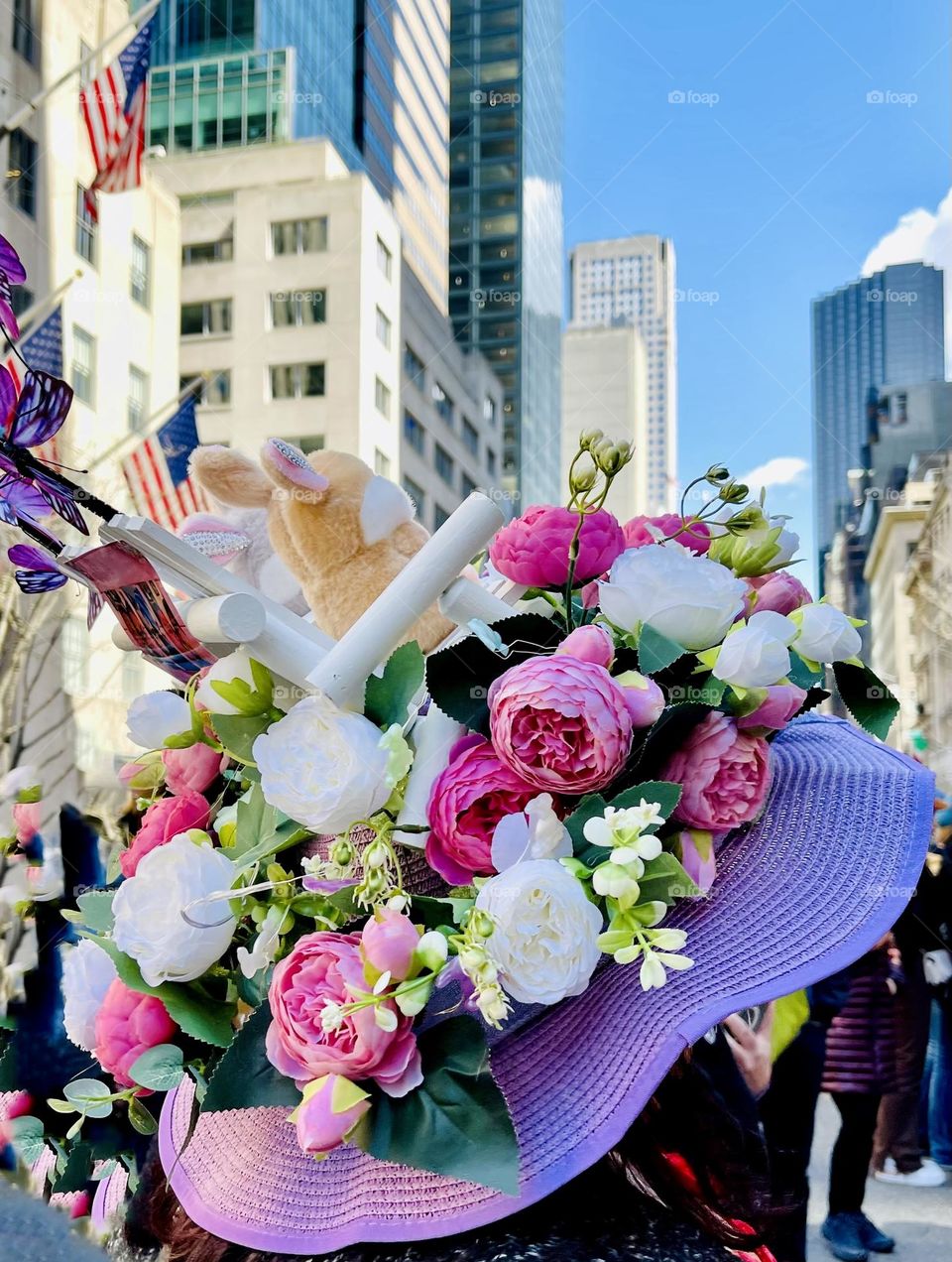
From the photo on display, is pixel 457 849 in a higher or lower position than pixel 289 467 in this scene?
lower

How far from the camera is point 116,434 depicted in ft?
48.7

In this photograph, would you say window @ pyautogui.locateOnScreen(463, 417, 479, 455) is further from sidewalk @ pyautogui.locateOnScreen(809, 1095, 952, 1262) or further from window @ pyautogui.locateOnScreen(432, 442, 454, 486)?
sidewalk @ pyautogui.locateOnScreen(809, 1095, 952, 1262)

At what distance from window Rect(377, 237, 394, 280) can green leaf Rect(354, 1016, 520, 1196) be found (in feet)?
78.8

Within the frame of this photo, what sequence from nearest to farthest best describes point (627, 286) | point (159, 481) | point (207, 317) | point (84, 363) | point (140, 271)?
point (159, 481) → point (84, 363) → point (140, 271) → point (207, 317) → point (627, 286)

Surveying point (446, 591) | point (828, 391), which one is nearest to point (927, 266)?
point (828, 391)

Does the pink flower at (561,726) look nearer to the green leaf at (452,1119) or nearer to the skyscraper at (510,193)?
the green leaf at (452,1119)

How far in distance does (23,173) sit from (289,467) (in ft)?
44.4

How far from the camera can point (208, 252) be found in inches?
863

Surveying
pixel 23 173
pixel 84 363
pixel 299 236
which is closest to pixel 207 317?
pixel 299 236

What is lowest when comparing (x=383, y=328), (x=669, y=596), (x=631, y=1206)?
(x=631, y=1206)

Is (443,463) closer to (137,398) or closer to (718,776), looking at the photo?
(137,398)

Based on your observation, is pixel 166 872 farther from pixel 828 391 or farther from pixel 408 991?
pixel 828 391

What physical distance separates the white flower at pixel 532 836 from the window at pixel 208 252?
74.6 feet

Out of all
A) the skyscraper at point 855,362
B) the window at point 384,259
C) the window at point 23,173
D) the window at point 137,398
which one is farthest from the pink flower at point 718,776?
the window at point 384,259
